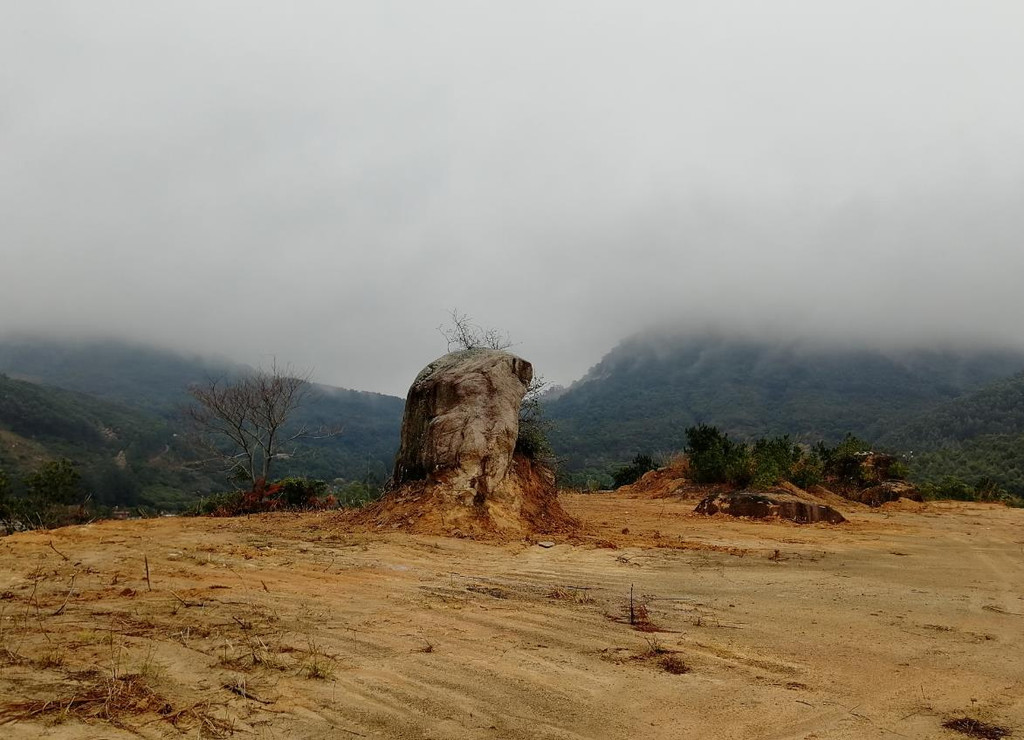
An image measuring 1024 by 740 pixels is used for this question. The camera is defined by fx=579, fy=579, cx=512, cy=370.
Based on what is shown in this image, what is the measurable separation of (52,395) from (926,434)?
116 m

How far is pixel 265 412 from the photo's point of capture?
20.9 metres

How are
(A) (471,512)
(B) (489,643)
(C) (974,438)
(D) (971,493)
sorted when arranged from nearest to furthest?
(B) (489,643) → (A) (471,512) → (D) (971,493) → (C) (974,438)

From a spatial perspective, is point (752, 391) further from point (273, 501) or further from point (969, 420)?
point (273, 501)

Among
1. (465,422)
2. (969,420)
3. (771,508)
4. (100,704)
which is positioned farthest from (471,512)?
(969,420)

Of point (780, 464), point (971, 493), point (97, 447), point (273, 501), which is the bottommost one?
point (97, 447)

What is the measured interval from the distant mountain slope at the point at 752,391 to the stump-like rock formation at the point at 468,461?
6888 cm

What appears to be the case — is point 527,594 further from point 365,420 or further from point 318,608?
point 365,420

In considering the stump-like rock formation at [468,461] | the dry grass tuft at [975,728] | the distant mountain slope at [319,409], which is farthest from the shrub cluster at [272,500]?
the distant mountain slope at [319,409]

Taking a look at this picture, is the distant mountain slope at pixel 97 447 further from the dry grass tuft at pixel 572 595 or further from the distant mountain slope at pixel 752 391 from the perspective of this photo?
the dry grass tuft at pixel 572 595

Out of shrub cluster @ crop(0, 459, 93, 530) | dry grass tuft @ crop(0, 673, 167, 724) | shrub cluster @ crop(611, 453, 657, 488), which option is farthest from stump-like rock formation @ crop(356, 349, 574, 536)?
shrub cluster @ crop(611, 453, 657, 488)

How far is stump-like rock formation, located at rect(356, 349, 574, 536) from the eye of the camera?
35.7 ft

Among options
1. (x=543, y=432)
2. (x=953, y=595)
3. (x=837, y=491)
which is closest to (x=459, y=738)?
(x=953, y=595)

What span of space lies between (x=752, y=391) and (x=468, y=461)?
120 m

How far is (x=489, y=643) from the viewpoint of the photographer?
4.46 m
